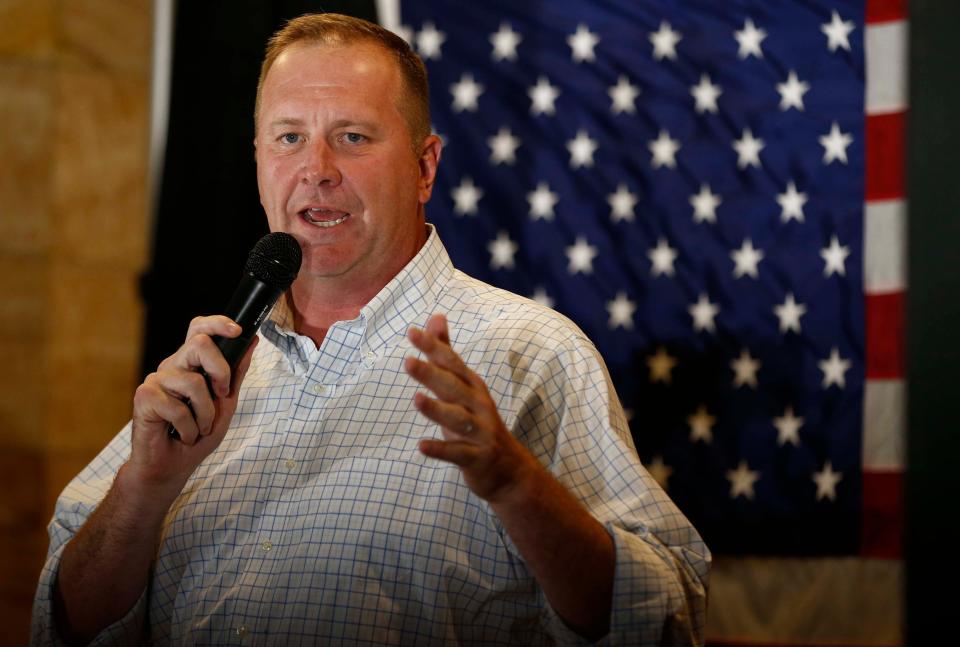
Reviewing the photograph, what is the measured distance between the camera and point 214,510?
156cm

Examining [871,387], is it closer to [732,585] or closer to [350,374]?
[732,585]

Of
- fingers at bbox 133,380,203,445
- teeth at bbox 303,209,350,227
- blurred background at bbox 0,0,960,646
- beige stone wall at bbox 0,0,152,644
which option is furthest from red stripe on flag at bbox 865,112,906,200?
beige stone wall at bbox 0,0,152,644

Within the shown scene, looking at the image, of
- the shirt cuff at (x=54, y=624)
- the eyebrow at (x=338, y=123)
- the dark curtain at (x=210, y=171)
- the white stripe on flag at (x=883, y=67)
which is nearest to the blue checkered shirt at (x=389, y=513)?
the shirt cuff at (x=54, y=624)

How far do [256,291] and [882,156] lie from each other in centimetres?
175

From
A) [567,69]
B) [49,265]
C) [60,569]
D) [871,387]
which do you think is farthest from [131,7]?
[871,387]

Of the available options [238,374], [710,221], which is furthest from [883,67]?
[238,374]

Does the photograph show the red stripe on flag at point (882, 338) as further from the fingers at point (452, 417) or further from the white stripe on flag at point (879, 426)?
Answer: the fingers at point (452, 417)

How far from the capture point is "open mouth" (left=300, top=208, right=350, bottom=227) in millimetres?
1676

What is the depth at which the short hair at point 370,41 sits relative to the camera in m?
1.76

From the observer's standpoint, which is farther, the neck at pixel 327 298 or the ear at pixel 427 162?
the ear at pixel 427 162

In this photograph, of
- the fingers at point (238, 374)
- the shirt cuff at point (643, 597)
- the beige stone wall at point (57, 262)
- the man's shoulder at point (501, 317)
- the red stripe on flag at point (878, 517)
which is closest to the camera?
the shirt cuff at point (643, 597)

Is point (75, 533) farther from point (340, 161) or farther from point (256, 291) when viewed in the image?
point (340, 161)

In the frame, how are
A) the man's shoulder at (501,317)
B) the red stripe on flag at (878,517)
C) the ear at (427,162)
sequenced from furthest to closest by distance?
the red stripe on flag at (878,517)
the ear at (427,162)
the man's shoulder at (501,317)

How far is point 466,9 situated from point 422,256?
1261 mm
